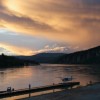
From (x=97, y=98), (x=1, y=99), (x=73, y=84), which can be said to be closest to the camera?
(x=97, y=98)

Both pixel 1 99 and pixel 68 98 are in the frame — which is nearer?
pixel 68 98

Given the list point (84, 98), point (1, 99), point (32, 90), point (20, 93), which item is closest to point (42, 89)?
point (32, 90)

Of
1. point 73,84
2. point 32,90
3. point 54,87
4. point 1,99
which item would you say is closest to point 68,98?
point 1,99

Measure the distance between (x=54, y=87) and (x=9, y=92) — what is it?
14.5m

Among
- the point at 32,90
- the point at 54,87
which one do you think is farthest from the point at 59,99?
the point at 54,87

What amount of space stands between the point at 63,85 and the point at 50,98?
31420mm

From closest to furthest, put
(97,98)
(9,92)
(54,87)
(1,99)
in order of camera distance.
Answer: (97,98) → (1,99) → (9,92) → (54,87)

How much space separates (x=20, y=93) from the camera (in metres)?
52.2

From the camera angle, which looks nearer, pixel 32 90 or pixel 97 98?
pixel 97 98

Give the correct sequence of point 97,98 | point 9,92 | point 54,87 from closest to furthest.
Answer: point 97,98
point 9,92
point 54,87

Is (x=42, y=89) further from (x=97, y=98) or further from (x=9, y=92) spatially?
(x=97, y=98)

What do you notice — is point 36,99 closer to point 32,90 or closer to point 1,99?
point 1,99

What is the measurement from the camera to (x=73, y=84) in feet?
235

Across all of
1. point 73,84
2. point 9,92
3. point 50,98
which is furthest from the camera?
point 73,84
